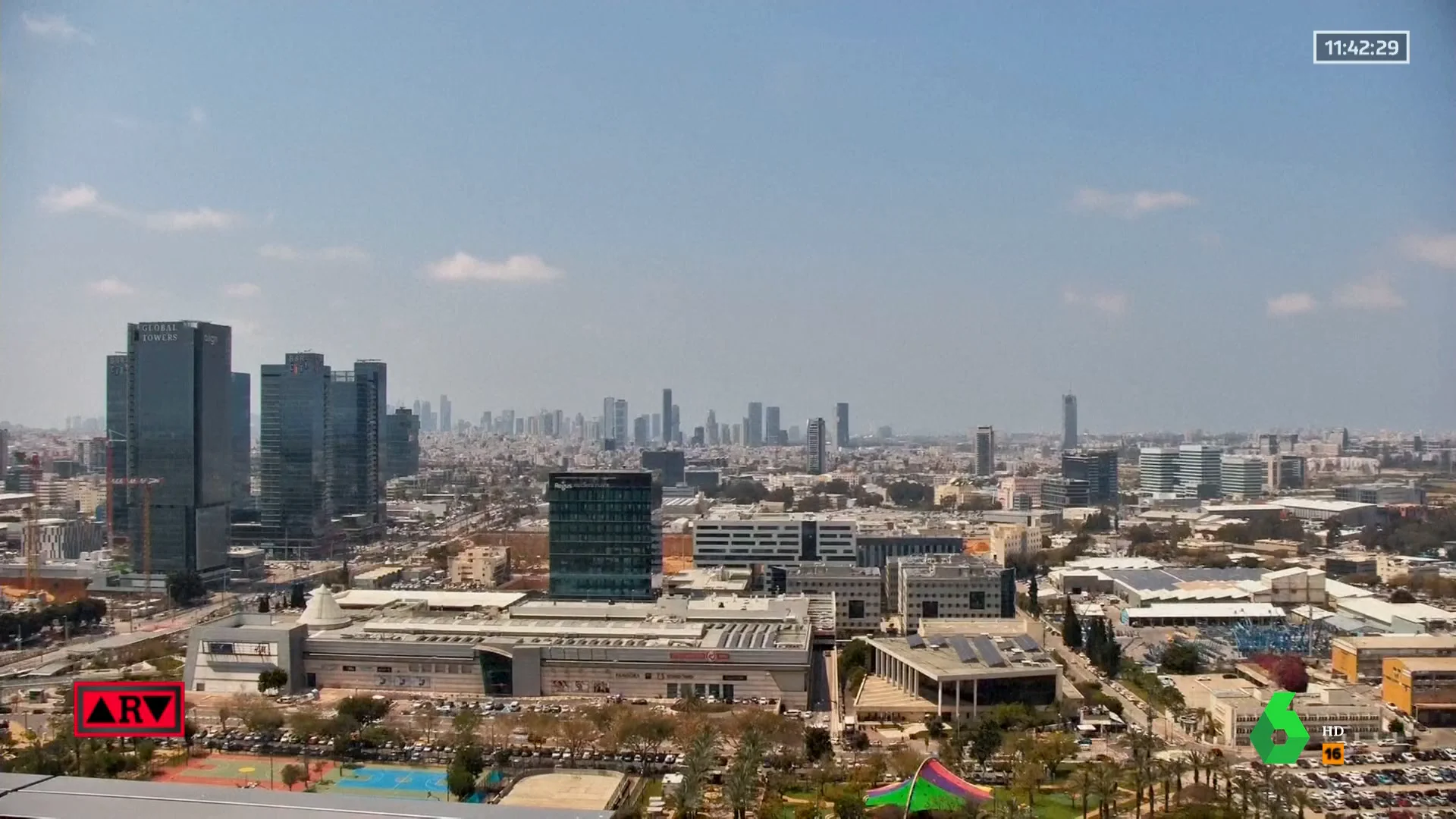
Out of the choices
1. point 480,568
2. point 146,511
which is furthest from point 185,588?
point 480,568

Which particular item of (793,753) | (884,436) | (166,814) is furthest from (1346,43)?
(884,436)

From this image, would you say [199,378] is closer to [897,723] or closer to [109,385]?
[109,385]

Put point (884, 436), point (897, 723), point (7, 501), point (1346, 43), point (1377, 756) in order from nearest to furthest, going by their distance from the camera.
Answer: point (1346, 43)
point (1377, 756)
point (897, 723)
point (7, 501)
point (884, 436)

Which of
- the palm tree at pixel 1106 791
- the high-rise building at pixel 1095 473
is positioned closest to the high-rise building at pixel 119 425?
the palm tree at pixel 1106 791

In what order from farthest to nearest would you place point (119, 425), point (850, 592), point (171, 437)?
point (171, 437) < point (119, 425) < point (850, 592)

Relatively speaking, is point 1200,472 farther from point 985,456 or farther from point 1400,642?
point 1400,642

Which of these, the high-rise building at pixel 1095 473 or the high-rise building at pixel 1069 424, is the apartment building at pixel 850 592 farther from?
the high-rise building at pixel 1095 473

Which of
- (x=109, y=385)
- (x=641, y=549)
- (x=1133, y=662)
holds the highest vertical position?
(x=109, y=385)
